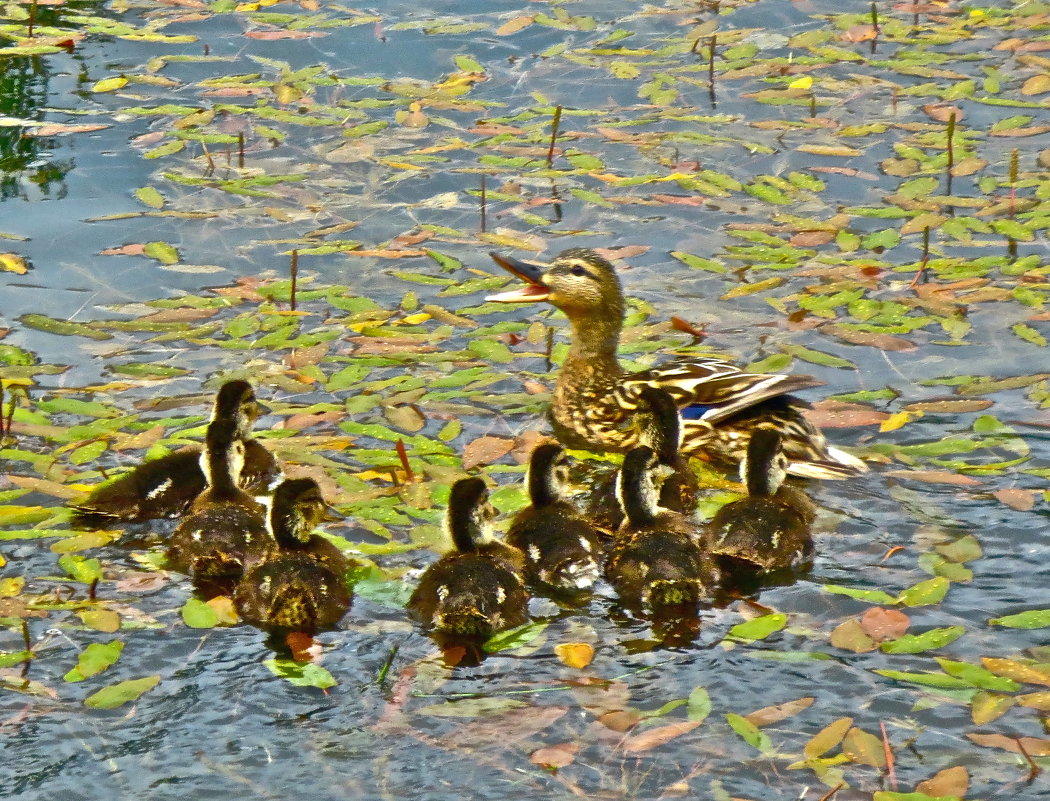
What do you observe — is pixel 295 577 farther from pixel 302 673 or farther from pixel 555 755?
pixel 555 755

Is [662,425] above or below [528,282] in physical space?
below

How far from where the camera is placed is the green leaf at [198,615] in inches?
235

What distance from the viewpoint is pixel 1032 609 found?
6.18 m

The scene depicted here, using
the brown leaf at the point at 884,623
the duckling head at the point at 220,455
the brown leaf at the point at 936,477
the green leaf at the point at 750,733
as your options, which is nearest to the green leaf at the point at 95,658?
the duckling head at the point at 220,455

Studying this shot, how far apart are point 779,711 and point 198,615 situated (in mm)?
2221

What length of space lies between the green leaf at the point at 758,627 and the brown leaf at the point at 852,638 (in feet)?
0.70

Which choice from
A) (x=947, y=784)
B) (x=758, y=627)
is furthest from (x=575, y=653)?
(x=947, y=784)

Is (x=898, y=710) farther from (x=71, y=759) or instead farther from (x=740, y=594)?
(x=71, y=759)

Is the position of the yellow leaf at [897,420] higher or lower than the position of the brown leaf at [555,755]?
higher

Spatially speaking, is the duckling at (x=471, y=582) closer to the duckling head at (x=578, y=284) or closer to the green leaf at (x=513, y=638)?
the green leaf at (x=513, y=638)

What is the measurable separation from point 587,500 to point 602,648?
5.29 feet

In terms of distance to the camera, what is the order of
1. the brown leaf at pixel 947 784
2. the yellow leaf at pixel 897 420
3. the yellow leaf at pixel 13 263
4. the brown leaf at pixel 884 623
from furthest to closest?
the yellow leaf at pixel 13 263 → the yellow leaf at pixel 897 420 → the brown leaf at pixel 884 623 → the brown leaf at pixel 947 784

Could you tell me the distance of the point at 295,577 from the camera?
5.91 m

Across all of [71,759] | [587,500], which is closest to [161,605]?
[71,759]
